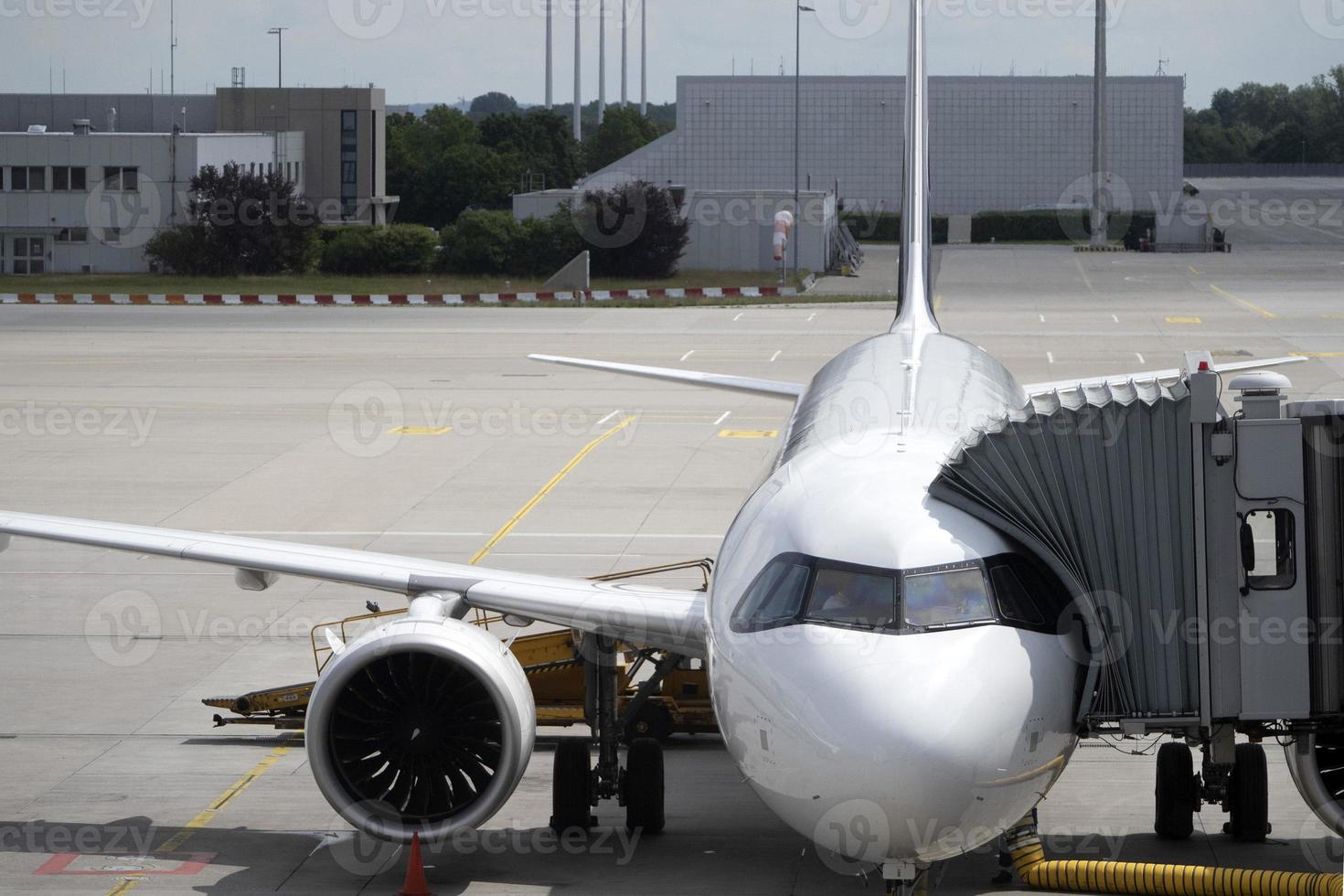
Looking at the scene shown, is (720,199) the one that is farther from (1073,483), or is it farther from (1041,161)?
(1073,483)

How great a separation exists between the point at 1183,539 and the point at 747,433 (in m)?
27.6

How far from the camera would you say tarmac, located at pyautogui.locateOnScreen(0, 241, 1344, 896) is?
46.1ft

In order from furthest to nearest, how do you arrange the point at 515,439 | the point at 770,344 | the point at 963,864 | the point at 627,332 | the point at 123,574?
the point at 627,332 → the point at 770,344 → the point at 515,439 → the point at 123,574 → the point at 963,864

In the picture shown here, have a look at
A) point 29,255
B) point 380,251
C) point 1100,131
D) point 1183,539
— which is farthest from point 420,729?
point 1100,131

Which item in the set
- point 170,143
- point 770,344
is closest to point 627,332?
point 770,344

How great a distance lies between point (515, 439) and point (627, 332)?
26.4 m

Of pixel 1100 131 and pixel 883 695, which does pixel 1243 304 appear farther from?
pixel 883 695

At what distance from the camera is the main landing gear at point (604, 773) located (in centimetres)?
1448

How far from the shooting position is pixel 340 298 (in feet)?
263

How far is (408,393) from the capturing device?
46.7 meters

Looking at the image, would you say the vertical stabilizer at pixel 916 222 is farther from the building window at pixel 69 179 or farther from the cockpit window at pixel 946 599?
the building window at pixel 69 179

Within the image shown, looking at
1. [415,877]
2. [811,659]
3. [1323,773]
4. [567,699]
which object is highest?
[811,659]

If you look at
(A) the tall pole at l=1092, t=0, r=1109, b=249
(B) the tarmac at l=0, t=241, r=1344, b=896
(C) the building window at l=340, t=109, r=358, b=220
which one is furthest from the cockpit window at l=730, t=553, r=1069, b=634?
(C) the building window at l=340, t=109, r=358, b=220

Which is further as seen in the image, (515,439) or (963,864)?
(515,439)
